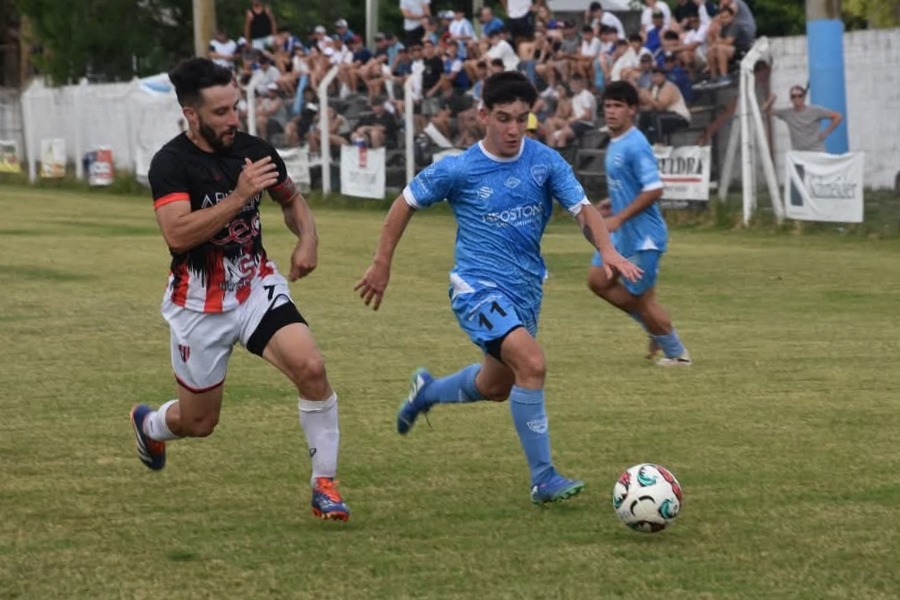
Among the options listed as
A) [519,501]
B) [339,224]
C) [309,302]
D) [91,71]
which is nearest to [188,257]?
[519,501]

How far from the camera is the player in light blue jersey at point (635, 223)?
36.0 feet

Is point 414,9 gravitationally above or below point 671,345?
above

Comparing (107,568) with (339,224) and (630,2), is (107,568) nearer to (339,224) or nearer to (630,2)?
(339,224)

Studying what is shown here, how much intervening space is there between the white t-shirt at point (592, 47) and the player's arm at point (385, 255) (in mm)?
17443

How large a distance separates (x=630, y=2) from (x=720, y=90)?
19104mm

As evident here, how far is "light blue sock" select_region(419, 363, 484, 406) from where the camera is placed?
7934 mm

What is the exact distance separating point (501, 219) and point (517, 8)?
2069 cm

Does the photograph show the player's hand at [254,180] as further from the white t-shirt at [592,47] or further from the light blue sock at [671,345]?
the white t-shirt at [592,47]

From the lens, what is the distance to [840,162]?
65.8ft

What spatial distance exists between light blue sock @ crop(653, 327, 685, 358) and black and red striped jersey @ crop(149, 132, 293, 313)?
4.77m

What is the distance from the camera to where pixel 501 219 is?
729 cm

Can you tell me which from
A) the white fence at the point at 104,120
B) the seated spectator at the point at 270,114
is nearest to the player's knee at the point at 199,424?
the seated spectator at the point at 270,114

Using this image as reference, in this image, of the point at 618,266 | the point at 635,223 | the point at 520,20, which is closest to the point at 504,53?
the point at 520,20

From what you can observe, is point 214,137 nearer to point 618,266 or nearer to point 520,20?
point 618,266
